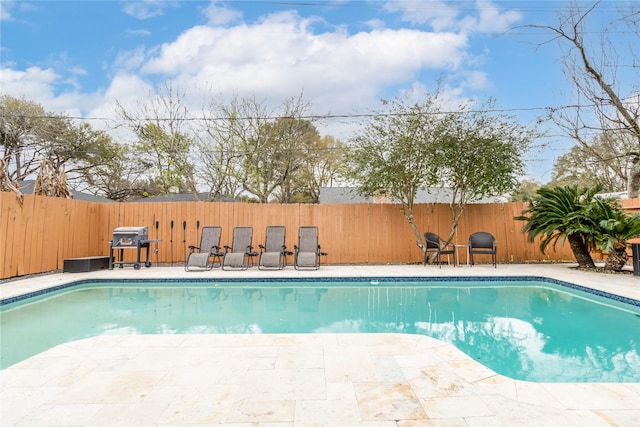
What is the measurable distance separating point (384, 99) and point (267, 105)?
25.0 feet

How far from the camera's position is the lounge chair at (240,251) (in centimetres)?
832

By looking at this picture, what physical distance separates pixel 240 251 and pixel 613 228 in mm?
8168

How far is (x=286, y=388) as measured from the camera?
2.29 m

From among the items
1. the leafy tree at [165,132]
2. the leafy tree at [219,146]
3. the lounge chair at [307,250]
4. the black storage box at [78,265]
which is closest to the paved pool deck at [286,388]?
the lounge chair at [307,250]

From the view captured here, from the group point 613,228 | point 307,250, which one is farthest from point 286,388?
point 613,228

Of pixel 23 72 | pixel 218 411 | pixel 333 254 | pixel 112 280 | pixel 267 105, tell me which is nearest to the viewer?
pixel 218 411

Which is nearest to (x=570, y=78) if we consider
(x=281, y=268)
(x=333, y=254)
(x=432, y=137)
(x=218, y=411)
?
(x=432, y=137)

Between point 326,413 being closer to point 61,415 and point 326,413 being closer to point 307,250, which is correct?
point 61,415

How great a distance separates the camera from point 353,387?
2289 mm

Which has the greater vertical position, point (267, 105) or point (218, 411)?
point (267, 105)

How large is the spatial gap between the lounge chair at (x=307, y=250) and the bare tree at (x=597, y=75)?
7.41 m

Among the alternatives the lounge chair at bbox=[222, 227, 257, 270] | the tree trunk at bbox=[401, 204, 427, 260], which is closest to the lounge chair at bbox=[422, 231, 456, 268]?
the tree trunk at bbox=[401, 204, 427, 260]

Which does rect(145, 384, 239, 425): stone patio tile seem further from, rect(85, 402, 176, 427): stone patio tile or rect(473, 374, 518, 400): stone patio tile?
rect(473, 374, 518, 400): stone patio tile

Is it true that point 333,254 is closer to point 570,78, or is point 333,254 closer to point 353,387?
point 353,387
